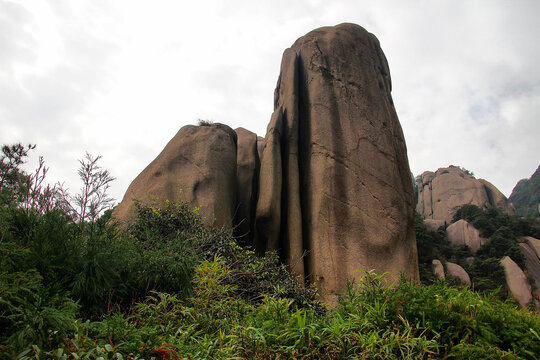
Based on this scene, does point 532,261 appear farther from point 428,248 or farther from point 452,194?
point 452,194

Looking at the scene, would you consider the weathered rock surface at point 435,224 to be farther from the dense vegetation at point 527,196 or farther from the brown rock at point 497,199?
the dense vegetation at point 527,196

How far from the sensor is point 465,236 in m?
21.1

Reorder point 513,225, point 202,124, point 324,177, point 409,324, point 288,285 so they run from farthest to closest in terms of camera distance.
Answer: point 513,225 < point 202,124 < point 324,177 < point 288,285 < point 409,324

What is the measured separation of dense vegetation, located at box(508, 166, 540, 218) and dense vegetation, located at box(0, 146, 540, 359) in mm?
44628

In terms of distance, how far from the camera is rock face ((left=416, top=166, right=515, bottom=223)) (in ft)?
90.6

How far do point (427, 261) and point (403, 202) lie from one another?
1030cm

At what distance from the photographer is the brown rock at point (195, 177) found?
27.8ft

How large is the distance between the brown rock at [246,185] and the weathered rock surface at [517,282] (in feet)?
44.2

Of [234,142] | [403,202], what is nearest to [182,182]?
[234,142]

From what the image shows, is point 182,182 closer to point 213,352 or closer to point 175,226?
point 175,226

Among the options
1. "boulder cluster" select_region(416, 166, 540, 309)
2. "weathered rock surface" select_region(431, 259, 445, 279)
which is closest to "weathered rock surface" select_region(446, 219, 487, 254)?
"boulder cluster" select_region(416, 166, 540, 309)

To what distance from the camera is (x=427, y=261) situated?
17.5 m

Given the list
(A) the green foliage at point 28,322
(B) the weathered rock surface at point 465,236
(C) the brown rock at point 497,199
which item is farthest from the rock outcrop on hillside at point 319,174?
(C) the brown rock at point 497,199

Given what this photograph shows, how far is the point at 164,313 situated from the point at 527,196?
183 ft
